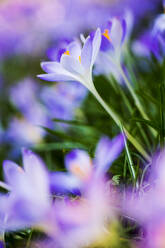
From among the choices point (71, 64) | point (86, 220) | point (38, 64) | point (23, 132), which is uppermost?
point (38, 64)

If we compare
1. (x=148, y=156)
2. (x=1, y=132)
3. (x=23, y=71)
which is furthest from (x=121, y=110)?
(x=23, y=71)

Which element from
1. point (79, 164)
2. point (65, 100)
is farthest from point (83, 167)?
point (65, 100)

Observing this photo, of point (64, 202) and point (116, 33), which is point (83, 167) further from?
point (116, 33)

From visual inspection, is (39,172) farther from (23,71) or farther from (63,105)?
(23,71)

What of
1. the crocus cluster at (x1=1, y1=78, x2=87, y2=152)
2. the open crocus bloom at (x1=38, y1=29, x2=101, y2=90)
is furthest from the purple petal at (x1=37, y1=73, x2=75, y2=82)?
the crocus cluster at (x1=1, y1=78, x2=87, y2=152)

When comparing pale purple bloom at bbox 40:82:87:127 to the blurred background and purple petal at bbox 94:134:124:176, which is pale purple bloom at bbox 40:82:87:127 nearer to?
the blurred background

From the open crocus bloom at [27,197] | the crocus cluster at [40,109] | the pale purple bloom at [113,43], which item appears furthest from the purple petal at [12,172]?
the crocus cluster at [40,109]
